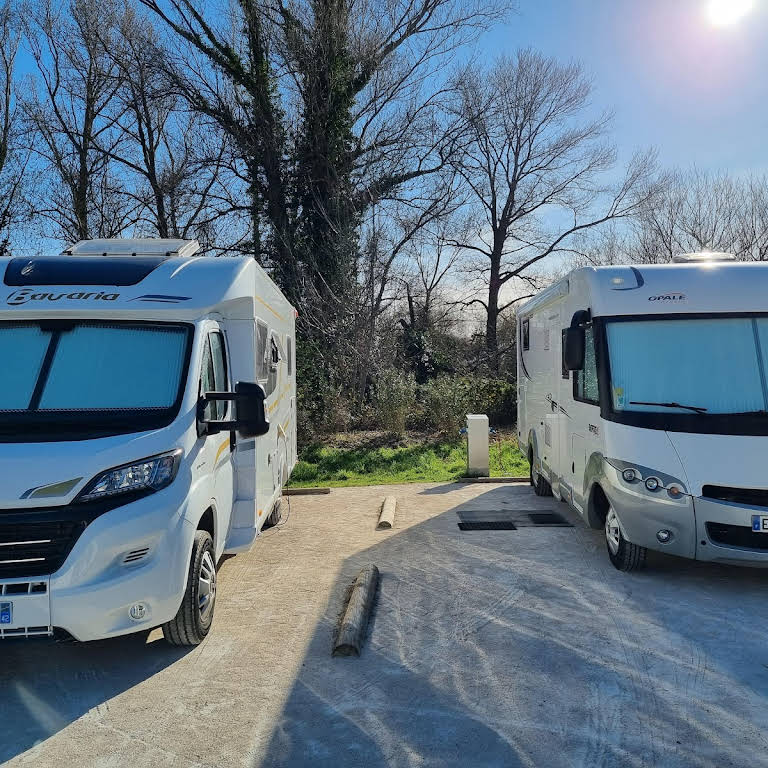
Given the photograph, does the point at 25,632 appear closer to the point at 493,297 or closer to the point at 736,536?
the point at 736,536

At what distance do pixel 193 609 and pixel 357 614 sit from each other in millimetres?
1140

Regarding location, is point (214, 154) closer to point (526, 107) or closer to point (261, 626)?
point (526, 107)

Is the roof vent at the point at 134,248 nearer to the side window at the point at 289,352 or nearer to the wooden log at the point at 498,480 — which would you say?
the side window at the point at 289,352

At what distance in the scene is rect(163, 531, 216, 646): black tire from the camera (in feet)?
14.5

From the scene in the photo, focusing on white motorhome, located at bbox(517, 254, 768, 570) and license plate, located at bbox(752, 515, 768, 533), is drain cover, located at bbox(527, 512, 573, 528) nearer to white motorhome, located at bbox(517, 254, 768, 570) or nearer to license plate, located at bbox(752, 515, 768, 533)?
white motorhome, located at bbox(517, 254, 768, 570)

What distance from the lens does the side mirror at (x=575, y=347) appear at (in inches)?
250

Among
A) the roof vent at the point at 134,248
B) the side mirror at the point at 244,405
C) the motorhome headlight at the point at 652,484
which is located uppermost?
the roof vent at the point at 134,248

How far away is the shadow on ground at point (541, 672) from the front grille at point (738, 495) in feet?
2.53

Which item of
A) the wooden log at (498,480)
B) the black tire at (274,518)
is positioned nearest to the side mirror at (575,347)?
the black tire at (274,518)

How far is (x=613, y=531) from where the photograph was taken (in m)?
6.11

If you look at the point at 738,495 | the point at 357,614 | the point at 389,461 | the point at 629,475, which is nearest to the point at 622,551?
the point at 629,475

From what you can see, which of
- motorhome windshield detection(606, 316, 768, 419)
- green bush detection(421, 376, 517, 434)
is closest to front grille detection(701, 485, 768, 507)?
motorhome windshield detection(606, 316, 768, 419)

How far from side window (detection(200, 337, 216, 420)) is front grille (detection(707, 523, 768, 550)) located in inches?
156

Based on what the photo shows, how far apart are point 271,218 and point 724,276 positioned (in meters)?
16.4
